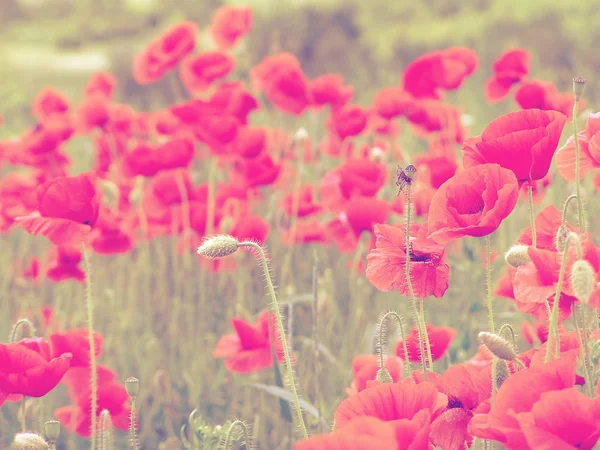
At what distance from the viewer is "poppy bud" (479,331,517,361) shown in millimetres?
706

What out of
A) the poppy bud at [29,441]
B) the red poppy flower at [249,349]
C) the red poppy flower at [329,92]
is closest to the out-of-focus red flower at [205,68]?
the red poppy flower at [329,92]

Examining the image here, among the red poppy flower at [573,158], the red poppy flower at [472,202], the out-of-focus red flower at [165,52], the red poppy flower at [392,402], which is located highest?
the out-of-focus red flower at [165,52]

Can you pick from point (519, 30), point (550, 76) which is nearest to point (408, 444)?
point (550, 76)

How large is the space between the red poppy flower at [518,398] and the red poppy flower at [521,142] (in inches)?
9.6

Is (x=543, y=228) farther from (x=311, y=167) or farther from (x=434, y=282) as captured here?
(x=311, y=167)

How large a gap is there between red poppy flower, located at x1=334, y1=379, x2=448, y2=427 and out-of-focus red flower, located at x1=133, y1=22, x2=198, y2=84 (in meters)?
1.68

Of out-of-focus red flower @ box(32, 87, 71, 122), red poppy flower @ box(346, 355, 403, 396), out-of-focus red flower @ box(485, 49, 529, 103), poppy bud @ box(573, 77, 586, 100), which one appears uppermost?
out-of-focus red flower @ box(32, 87, 71, 122)

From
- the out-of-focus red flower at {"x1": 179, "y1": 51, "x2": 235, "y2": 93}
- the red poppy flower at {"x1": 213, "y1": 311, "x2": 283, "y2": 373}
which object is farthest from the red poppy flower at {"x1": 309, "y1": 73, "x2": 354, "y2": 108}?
the red poppy flower at {"x1": 213, "y1": 311, "x2": 283, "y2": 373}

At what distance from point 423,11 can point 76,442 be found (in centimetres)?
530

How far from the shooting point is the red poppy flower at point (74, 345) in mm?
1140

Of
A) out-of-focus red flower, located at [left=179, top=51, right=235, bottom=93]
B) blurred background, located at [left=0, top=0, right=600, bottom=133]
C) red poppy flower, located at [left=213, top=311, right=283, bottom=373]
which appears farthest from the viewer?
blurred background, located at [left=0, top=0, right=600, bottom=133]

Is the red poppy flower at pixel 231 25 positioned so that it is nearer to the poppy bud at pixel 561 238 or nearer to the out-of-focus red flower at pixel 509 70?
the out-of-focus red flower at pixel 509 70

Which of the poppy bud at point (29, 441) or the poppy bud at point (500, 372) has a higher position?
the poppy bud at point (500, 372)

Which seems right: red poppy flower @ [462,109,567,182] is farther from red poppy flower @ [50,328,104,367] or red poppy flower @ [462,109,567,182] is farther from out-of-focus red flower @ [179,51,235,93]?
out-of-focus red flower @ [179,51,235,93]
